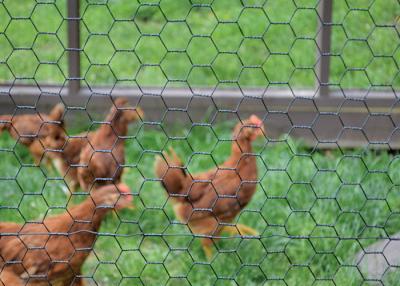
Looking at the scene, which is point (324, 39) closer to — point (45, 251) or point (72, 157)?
point (72, 157)

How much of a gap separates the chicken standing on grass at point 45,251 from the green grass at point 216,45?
2.40 m


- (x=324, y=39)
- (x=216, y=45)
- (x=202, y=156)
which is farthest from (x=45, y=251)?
(x=216, y=45)

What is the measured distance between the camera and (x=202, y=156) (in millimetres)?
5352

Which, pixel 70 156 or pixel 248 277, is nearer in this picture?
pixel 248 277

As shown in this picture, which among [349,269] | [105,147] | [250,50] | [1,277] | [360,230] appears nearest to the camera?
[1,277]

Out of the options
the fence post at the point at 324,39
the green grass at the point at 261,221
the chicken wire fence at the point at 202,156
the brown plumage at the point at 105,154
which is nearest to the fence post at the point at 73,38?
the chicken wire fence at the point at 202,156

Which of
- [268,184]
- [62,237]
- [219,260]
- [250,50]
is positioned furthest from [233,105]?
[62,237]

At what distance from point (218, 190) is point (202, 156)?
3.90ft

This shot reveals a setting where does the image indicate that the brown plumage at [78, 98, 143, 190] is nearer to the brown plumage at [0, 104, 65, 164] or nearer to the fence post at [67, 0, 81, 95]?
the brown plumage at [0, 104, 65, 164]

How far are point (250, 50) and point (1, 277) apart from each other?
3815mm

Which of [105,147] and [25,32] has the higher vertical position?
[105,147]

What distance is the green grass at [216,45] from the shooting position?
6223 millimetres

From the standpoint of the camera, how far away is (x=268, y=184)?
15.8 feet

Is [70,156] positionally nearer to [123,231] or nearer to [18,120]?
[18,120]
